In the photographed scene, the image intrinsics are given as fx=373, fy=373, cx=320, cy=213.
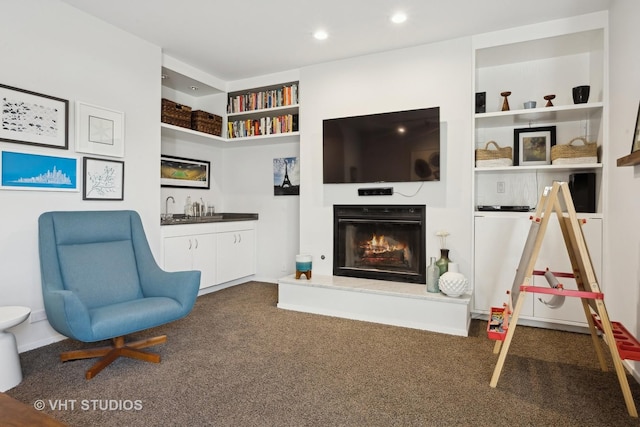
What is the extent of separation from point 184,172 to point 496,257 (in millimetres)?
3678

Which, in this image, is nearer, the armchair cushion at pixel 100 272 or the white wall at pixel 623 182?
the white wall at pixel 623 182

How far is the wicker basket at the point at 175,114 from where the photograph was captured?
3971 millimetres

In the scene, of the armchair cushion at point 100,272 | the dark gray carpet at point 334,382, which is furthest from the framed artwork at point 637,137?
the armchair cushion at point 100,272

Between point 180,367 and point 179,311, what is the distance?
1.17ft

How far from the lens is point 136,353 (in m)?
2.49

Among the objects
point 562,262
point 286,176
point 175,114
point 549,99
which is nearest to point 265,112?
point 286,176

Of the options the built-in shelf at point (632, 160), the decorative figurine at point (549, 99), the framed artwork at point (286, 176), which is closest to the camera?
the built-in shelf at point (632, 160)

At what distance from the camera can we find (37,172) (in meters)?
2.71

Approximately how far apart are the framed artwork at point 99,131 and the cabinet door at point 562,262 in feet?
12.3

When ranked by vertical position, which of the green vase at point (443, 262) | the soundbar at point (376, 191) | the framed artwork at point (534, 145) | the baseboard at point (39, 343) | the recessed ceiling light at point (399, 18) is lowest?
the baseboard at point (39, 343)

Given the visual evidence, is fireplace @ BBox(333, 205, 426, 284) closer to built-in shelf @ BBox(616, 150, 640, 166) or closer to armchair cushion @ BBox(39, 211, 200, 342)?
built-in shelf @ BBox(616, 150, 640, 166)

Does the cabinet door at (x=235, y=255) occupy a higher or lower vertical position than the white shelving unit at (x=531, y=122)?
lower

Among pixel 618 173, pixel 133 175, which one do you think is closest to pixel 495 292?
pixel 618 173

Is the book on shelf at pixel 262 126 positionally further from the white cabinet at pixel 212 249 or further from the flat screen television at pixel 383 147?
the white cabinet at pixel 212 249
